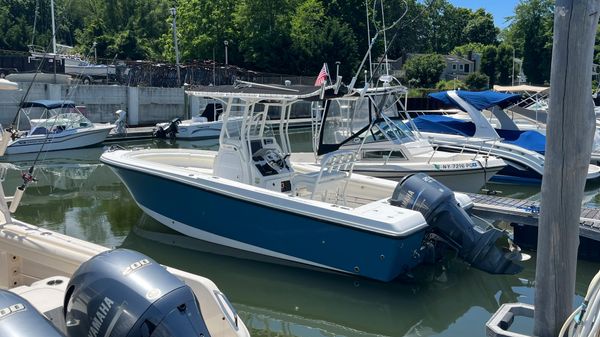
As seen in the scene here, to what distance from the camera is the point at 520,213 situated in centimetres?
931

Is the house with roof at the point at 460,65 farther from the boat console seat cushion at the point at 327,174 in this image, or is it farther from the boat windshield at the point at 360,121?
the boat console seat cushion at the point at 327,174

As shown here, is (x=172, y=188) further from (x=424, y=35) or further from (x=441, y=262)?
(x=424, y=35)

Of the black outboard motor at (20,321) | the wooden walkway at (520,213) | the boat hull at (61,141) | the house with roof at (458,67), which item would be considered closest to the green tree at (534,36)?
the house with roof at (458,67)

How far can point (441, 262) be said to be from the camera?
8.71 m

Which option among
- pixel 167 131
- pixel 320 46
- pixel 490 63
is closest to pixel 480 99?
pixel 167 131

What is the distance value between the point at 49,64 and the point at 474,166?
23.4 meters

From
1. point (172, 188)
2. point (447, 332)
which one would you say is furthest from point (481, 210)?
point (172, 188)

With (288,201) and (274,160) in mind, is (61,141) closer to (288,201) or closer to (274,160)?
(274,160)

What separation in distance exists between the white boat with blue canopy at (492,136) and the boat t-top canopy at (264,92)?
7123 millimetres

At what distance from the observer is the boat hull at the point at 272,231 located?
24.4ft

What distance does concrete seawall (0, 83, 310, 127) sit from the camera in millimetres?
25164

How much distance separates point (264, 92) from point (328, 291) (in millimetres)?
3052

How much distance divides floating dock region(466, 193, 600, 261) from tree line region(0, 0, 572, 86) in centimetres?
2121

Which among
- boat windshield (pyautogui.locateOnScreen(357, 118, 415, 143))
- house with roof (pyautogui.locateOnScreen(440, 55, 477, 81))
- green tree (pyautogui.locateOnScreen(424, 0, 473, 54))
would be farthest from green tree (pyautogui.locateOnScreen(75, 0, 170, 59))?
boat windshield (pyautogui.locateOnScreen(357, 118, 415, 143))
